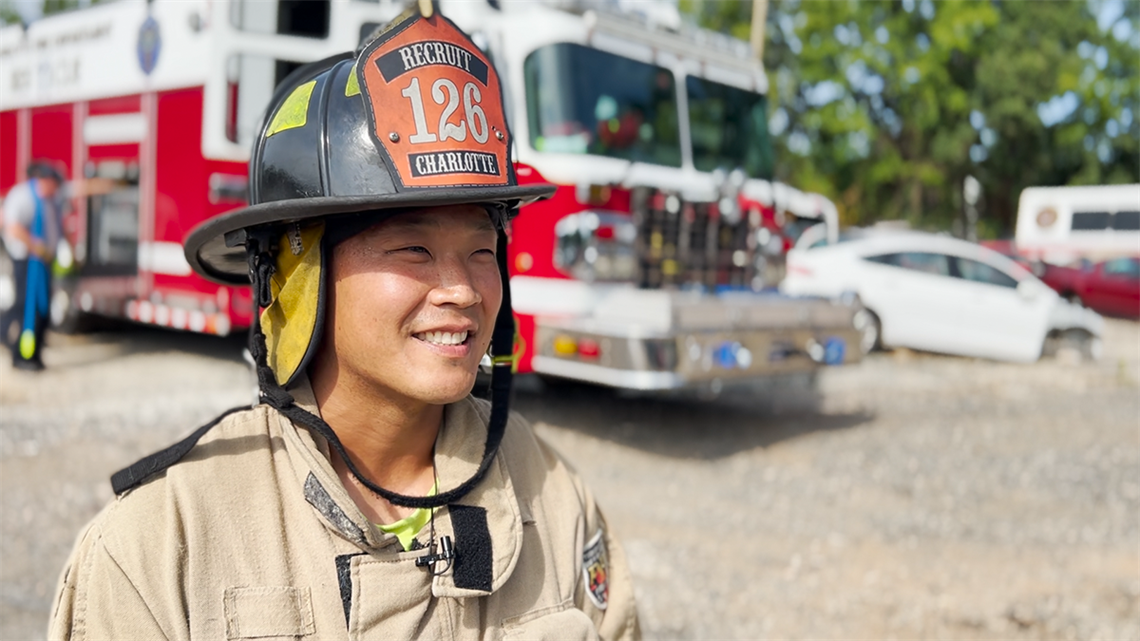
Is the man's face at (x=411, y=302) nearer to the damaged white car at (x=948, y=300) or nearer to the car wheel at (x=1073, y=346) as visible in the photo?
the damaged white car at (x=948, y=300)

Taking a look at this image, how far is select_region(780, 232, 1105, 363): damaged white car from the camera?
36.4 ft

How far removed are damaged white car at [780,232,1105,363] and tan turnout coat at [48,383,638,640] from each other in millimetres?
9615

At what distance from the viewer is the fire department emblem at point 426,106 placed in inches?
57.8

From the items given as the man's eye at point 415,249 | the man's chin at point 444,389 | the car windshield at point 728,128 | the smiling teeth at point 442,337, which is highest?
the car windshield at point 728,128

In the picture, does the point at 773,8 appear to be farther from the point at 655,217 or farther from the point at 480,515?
the point at 480,515

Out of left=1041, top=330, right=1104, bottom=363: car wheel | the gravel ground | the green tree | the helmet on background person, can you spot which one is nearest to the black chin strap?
the helmet on background person

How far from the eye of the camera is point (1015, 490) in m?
5.69

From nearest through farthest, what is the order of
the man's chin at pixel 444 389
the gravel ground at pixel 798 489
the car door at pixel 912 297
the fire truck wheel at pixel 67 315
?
the man's chin at pixel 444 389 → the gravel ground at pixel 798 489 → the fire truck wheel at pixel 67 315 → the car door at pixel 912 297

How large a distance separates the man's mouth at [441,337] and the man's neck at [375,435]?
133 millimetres

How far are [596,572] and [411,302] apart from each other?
63 centimetres

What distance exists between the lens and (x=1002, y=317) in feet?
36.4

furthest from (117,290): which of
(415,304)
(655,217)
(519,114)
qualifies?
(415,304)

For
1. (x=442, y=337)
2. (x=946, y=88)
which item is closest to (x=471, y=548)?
(x=442, y=337)

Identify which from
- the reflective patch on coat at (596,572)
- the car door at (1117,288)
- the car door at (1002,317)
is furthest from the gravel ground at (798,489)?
the car door at (1117,288)
